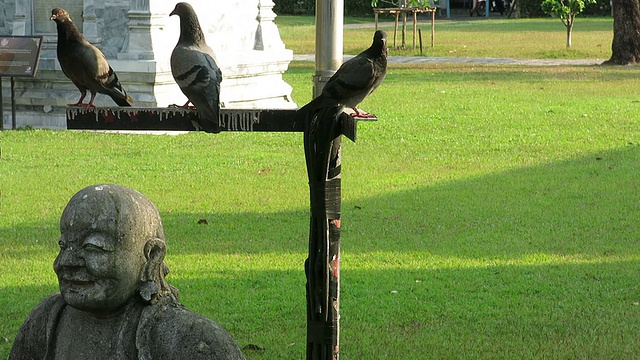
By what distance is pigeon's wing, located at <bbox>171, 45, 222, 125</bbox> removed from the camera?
5051mm

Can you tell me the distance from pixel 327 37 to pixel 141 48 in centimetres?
935

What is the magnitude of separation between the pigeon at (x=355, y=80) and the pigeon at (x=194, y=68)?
534 millimetres

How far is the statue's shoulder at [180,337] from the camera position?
2838mm

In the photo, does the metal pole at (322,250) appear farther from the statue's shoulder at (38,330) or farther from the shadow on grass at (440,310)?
the shadow on grass at (440,310)

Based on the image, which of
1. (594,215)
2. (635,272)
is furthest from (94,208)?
(594,215)

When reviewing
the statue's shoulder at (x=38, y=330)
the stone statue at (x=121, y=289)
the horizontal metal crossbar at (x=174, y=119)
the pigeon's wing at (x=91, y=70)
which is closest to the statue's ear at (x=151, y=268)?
the stone statue at (x=121, y=289)

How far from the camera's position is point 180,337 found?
2879 millimetres

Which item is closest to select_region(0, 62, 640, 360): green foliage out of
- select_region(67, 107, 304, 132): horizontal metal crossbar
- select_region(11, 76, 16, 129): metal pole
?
select_region(11, 76, 16, 129): metal pole

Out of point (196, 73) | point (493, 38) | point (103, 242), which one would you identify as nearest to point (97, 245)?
point (103, 242)

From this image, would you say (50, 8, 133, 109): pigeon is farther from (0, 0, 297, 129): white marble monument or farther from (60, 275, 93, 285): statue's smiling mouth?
(0, 0, 297, 129): white marble monument

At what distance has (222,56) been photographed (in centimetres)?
1583

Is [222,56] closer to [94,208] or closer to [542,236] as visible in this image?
[542,236]

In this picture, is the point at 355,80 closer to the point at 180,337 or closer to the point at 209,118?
the point at 209,118

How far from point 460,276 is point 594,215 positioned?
246cm
